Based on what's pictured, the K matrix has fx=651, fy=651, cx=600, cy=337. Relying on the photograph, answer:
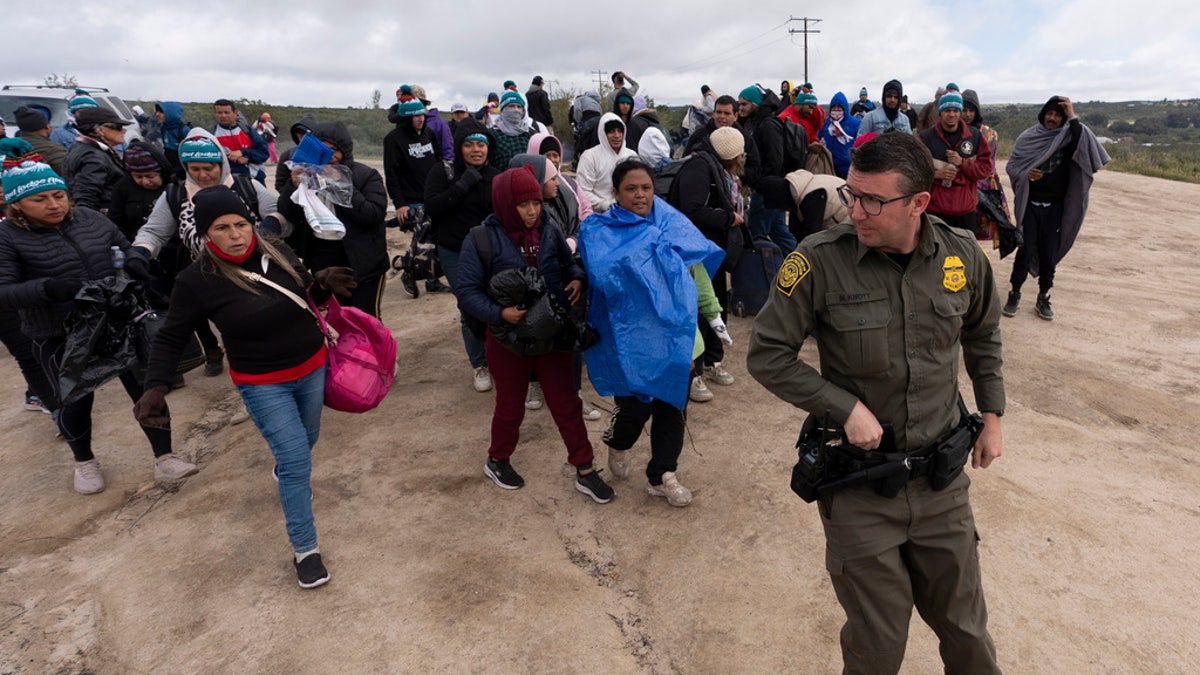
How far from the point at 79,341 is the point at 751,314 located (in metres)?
5.27

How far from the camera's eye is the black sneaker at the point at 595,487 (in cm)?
379

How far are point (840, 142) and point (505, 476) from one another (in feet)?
21.1

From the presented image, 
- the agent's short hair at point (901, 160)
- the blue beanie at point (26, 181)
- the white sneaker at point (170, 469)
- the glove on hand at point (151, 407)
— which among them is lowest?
the white sneaker at point (170, 469)

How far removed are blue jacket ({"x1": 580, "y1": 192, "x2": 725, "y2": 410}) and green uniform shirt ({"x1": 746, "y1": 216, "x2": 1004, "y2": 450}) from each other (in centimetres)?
115

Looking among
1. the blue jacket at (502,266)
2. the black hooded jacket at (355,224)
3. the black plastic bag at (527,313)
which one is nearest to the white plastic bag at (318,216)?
the black hooded jacket at (355,224)

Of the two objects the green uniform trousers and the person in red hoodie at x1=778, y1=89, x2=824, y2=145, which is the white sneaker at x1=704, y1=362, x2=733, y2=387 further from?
the person in red hoodie at x1=778, y1=89, x2=824, y2=145

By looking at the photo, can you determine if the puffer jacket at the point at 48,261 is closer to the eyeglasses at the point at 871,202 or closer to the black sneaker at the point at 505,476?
the black sneaker at the point at 505,476

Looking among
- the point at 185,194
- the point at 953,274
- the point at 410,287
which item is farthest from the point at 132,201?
the point at 953,274

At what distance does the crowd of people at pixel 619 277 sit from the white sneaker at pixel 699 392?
0.02 m

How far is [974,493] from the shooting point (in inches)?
142

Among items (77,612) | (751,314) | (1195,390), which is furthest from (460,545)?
(1195,390)

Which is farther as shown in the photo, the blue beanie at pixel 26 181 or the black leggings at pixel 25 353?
the black leggings at pixel 25 353

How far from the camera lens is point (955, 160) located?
529 cm

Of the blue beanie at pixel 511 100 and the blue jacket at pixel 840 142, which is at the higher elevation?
the blue beanie at pixel 511 100
